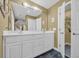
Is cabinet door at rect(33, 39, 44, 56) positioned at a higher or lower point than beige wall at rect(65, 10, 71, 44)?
lower

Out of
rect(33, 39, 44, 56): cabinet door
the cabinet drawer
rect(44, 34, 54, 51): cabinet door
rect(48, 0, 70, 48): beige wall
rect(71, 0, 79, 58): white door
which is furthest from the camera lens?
rect(48, 0, 70, 48): beige wall

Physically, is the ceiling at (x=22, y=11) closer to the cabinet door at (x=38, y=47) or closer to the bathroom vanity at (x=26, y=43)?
the bathroom vanity at (x=26, y=43)

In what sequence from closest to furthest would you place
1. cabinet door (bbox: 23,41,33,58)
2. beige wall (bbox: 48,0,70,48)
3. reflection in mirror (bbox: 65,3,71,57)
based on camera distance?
cabinet door (bbox: 23,41,33,58) → reflection in mirror (bbox: 65,3,71,57) → beige wall (bbox: 48,0,70,48)

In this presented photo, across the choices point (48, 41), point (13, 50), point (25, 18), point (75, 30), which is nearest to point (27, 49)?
point (13, 50)

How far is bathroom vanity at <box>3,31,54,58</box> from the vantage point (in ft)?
7.30

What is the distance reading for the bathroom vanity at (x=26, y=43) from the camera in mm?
2227

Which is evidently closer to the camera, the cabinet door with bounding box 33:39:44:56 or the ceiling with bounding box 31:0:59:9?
the cabinet door with bounding box 33:39:44:56

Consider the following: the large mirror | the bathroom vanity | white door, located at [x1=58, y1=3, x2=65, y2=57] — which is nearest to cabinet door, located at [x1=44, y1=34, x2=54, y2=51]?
the bathroom vanity

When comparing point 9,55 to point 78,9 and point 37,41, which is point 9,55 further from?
point 78,9

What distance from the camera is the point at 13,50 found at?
2320 millimetres

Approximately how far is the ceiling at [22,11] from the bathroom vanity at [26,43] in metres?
0.48

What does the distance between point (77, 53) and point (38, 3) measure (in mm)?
1820

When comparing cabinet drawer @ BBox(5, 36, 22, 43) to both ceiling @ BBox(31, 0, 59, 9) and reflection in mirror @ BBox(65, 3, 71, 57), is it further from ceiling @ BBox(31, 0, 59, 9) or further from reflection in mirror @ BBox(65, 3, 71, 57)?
reflection in mirror @ BBox(65, 3, 71, 57)

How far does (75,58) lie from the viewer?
96.8 inches
